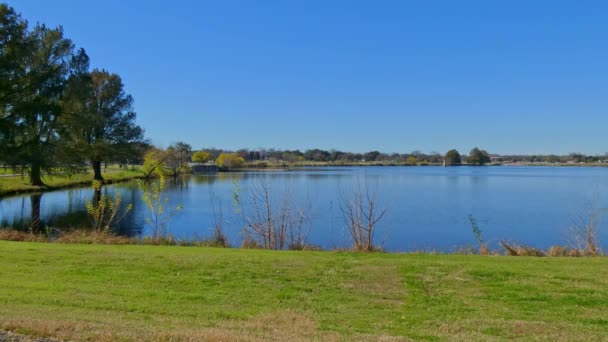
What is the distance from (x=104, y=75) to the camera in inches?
2267

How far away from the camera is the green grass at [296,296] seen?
19.0 feet

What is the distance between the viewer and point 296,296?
7863mm

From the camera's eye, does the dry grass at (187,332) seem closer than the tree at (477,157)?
Yes

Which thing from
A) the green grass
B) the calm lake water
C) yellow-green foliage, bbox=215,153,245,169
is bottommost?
the calm lake water

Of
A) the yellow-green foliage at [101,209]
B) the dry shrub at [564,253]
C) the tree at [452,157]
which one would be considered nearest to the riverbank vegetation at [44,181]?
the yellow-green foliage at [101,209]

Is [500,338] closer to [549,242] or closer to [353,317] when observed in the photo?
[353,317]

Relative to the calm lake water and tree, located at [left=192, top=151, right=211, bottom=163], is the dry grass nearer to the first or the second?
the calm lake water

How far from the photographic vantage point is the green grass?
19.0 ft

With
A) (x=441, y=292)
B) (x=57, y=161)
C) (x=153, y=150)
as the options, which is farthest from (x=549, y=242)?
(x=153, y=150)

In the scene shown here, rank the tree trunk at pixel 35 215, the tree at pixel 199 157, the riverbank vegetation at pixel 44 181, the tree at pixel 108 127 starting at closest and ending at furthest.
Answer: the tree trunk at pixel 35 215
the riverbank vegetation at pixel 44 181
the tree at pixel 108 127
the tree at pixel 199 157

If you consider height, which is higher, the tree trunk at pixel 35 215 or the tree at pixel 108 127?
the tree at pixel 108 127

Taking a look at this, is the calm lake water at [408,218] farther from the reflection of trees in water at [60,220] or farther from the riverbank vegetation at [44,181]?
the riverbank vegetation at [44,181]

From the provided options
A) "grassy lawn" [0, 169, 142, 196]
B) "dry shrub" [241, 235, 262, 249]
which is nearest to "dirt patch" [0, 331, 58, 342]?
"dry shrub" [241, 235, 262, 249]

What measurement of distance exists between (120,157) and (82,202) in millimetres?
24591
